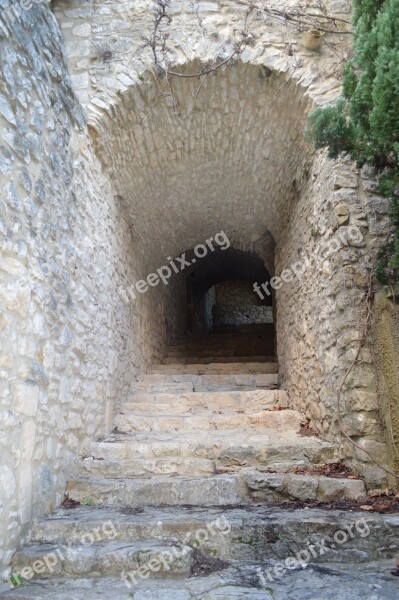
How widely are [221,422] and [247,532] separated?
1528 mm

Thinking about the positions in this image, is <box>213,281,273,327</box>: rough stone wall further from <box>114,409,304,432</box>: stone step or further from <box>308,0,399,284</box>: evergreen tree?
<box>308,0,399,284</box>: evergreen tree

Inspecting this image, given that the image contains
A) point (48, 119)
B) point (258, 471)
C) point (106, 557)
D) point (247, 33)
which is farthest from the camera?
point (247, 33)

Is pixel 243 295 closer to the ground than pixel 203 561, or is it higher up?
higher up

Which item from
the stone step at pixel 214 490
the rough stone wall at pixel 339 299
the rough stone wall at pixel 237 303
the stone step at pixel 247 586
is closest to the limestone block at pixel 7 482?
the stone step at pixel 247 586

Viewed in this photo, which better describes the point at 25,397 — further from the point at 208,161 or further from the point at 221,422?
the point at 208,161

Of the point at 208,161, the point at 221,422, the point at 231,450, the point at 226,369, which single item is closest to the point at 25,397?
the point at 231,450

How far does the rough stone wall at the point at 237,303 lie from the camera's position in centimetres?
1317

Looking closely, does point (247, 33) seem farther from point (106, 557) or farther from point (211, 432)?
point (106, 557)

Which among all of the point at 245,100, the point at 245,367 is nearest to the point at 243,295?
the point at 245,367

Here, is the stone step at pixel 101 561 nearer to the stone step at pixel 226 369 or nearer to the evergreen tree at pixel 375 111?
the evergreen tree at pixel 375 111

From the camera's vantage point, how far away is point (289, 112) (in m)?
3.54

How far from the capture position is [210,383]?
4758 mm

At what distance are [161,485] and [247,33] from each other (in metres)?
3.50

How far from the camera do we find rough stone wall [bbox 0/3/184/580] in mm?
2084
